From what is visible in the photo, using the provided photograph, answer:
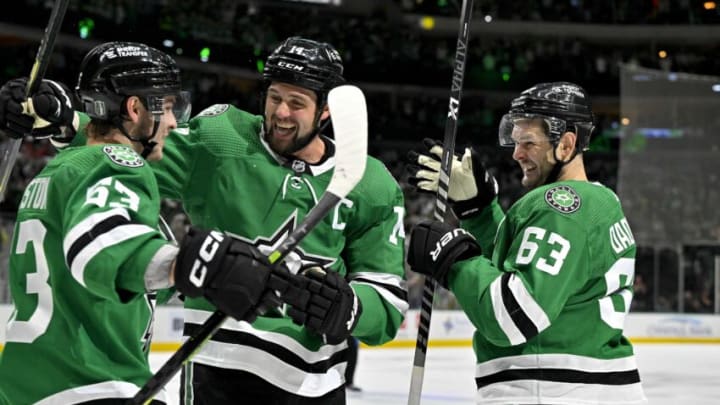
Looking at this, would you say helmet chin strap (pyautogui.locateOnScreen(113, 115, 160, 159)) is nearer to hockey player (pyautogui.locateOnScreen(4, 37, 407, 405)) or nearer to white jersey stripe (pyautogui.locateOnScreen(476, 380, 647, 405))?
hockey player (pyautogui.locateOnScreen(4, 37, 407, 405))

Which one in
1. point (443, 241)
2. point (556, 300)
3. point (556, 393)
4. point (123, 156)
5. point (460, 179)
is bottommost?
point (556, 393)

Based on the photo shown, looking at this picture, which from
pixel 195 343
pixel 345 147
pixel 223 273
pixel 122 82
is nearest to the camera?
pixel 223 273

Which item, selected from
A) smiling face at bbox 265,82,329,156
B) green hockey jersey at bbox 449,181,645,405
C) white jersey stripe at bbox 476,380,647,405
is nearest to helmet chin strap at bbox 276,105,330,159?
smiling face at bbox 265,82,329,156

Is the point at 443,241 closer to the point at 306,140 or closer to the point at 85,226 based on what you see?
→ the point at 306,140

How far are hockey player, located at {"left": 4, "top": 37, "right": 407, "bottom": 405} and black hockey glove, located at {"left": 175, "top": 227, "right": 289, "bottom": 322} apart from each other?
576 millimetres

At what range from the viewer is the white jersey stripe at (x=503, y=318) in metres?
2.20

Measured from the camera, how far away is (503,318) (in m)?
2.21

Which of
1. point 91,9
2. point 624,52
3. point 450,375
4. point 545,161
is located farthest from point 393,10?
point 545,161

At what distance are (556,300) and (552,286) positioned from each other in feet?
0.11

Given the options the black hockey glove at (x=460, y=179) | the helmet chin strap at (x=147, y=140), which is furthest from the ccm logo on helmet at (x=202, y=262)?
the black hockey glove at (x=460, y=179)

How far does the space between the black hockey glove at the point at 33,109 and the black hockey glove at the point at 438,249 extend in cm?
89

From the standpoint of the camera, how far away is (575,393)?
2.29 meters

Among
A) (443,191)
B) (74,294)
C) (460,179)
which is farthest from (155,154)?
(460,179)

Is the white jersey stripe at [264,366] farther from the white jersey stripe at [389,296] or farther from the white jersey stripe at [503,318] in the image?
the white jersey stripe at [503,318]
